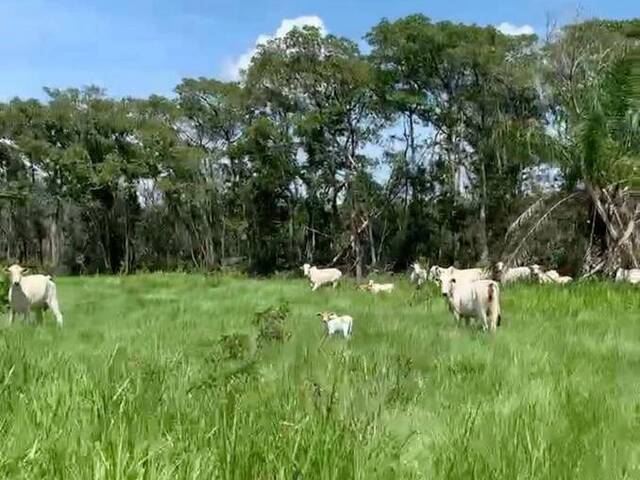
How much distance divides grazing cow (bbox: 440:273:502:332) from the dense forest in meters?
12.3

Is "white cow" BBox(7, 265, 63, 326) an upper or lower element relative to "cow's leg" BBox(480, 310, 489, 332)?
upper

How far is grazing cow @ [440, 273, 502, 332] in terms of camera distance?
1053 cm

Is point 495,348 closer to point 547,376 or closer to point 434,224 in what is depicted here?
point 547,376

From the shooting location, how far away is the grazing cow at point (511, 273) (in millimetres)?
18592

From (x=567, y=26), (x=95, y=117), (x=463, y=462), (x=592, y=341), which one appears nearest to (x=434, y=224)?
(x=567, y=26)

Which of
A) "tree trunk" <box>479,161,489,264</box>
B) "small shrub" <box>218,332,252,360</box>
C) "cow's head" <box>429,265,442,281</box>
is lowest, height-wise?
"small shrub" <box>218,332,252,360</box>

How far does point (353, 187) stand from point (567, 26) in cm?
1159

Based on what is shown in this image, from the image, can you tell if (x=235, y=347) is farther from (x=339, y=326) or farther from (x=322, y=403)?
(x=322, y=403)

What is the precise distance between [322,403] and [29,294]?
9354 millimetres

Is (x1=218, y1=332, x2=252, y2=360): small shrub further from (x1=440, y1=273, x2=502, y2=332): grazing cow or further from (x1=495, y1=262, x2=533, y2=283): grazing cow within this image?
(x1=495, y1=262, x2=533, y2=283): grazing cow

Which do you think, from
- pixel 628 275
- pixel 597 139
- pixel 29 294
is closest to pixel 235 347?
pixel 29 294

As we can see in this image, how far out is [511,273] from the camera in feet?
64.9

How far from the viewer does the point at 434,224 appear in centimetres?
3519

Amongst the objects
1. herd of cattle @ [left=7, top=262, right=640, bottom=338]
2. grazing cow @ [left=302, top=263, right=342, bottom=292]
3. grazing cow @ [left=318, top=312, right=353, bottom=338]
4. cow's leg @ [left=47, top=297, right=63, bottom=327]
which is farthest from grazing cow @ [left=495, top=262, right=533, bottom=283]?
cow's leg @ [left=47, top=297, right=63, bottom=327]
